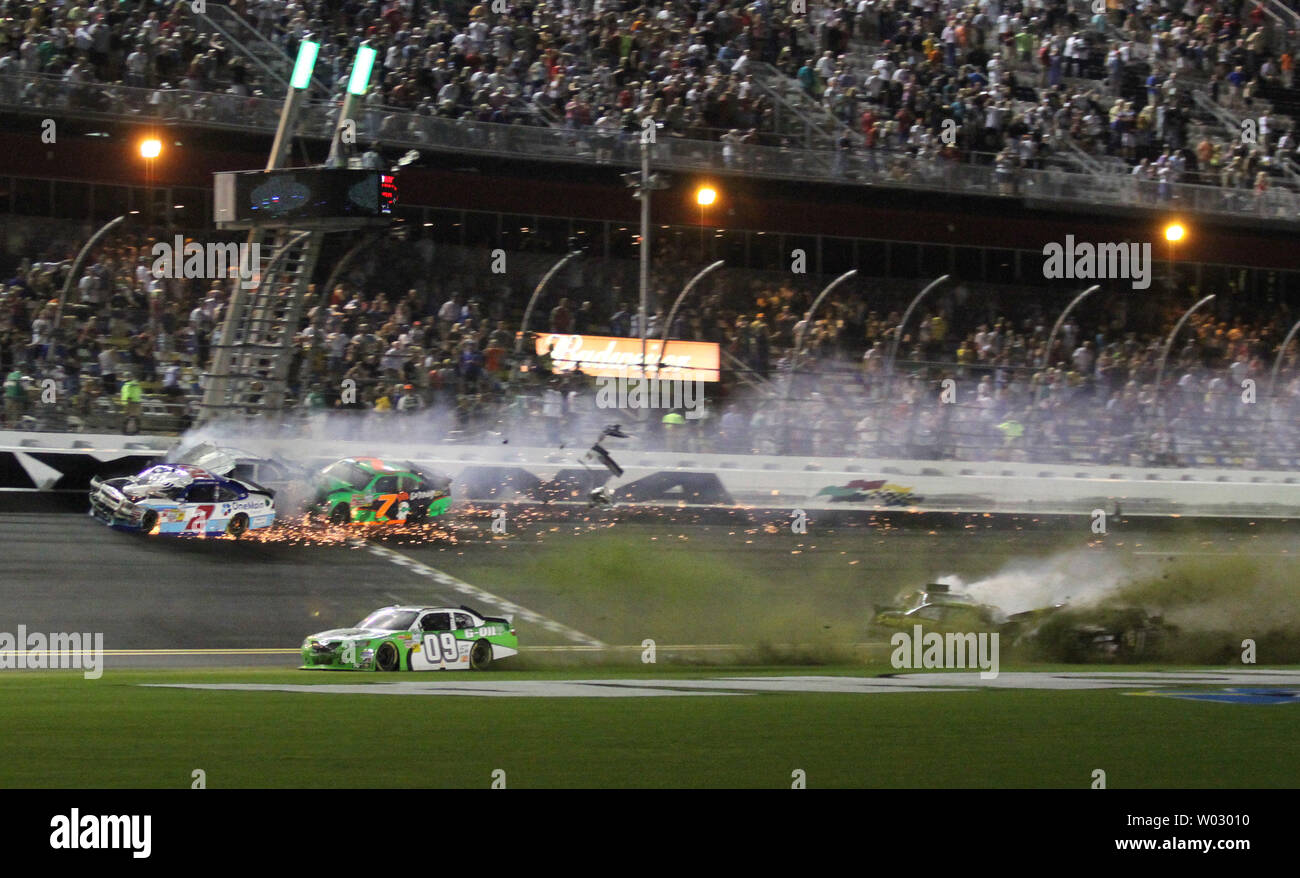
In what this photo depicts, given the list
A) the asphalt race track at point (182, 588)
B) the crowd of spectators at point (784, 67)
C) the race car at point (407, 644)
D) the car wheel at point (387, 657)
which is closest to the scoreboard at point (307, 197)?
the asphalt race track at point (182, 588)

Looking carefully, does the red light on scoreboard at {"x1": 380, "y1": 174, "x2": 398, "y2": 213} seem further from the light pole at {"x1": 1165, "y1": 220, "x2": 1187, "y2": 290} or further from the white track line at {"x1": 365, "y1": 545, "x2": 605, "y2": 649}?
the light pole at {"x1": 1165, "y1": 220, "x2": 1187, "y2": 290}

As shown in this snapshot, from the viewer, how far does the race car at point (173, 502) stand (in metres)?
18.6

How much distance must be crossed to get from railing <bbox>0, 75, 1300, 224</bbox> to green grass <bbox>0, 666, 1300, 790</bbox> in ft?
53.1

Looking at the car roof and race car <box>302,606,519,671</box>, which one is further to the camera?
the car roof

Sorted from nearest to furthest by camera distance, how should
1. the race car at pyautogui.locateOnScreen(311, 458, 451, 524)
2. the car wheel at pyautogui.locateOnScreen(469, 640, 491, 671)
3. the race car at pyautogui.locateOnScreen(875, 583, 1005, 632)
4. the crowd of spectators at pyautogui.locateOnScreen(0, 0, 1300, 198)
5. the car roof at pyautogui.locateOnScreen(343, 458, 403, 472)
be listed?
the car wheel at pyautogui.locateOnScreen(469, 640, 491, 671) < the race car at pyautogui.locateOnScreen(875, 583, 1005, 632) < the race car at pyautogui.locateOnScreen(311, 458, 451, 524) < the car roof at pyautogui.locateOnScreen(343, 458, 403, 472) < the crowd of spectators at pyautogui.locateOnScreen(0, 0, 1300, 198)

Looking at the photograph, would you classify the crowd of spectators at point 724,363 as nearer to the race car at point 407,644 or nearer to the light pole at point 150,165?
the light pole at point 150,165

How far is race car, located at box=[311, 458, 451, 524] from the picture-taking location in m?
19.8

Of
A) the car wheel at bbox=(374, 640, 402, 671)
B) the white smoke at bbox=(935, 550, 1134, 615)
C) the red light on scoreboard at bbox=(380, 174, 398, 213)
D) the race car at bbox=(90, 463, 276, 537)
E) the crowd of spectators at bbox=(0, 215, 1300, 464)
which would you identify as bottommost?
the white smoke at bbox=(935, 550, 1134, 615)

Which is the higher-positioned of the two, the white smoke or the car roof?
the car roof

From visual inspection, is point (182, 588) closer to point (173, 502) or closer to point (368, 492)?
point (173, 502)

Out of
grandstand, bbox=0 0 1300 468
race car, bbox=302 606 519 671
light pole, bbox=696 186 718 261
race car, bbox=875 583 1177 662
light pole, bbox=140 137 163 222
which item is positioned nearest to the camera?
race car, bbox=302 606 519 671

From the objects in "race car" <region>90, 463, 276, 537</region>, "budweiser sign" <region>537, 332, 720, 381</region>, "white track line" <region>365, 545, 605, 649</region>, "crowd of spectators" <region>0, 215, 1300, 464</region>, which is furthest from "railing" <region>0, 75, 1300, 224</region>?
"white track line" <region>365, 545, 605, 649</region>

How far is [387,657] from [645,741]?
294 inches
